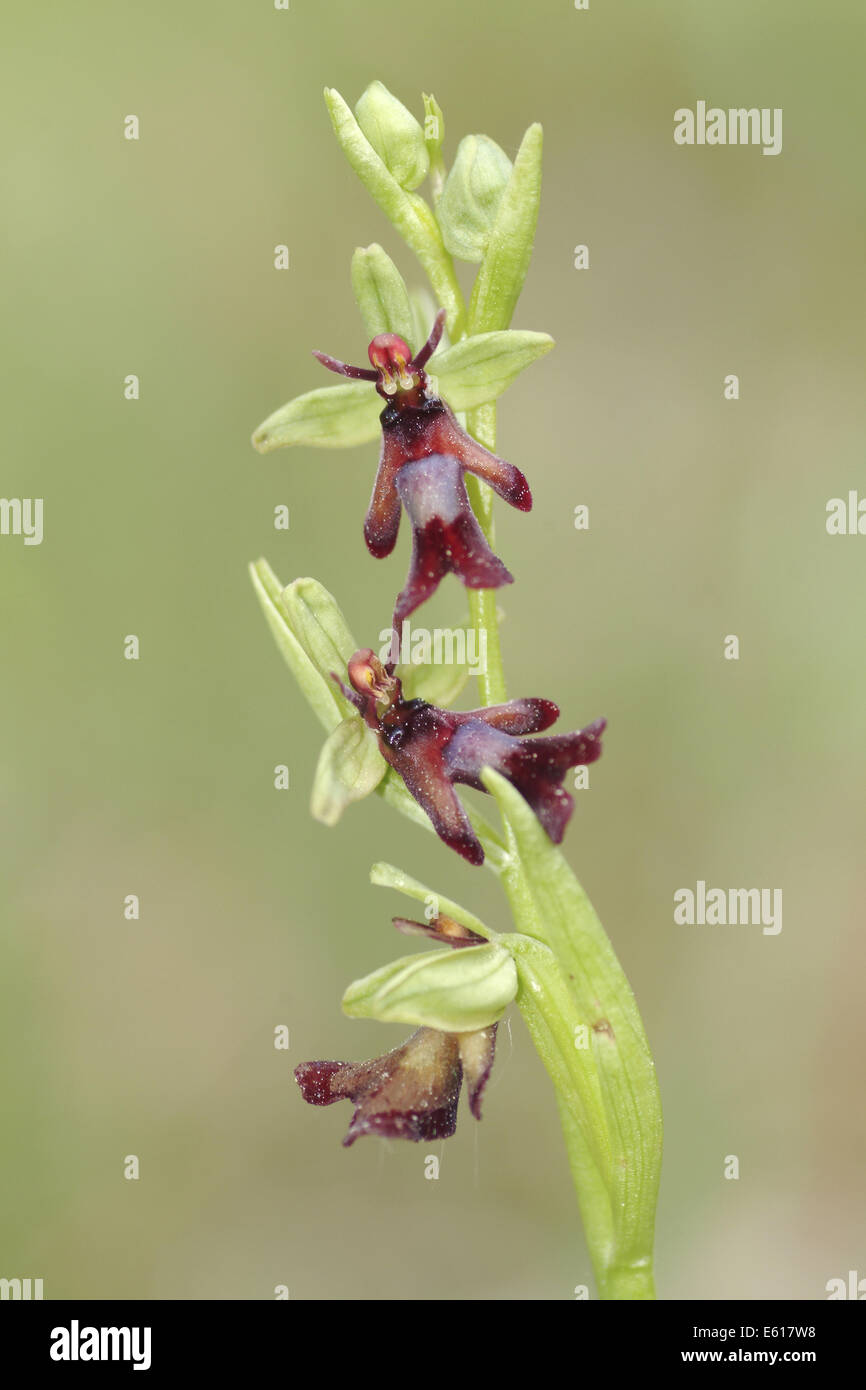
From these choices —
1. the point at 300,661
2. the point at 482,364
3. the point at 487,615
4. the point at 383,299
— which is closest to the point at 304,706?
the point at 300,661

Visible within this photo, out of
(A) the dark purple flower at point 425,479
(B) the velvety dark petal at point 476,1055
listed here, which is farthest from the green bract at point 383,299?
(B) the velvety dark petal at point 476,1055

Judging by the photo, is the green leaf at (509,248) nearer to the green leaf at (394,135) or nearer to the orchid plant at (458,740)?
the orchid plant at (458,740)

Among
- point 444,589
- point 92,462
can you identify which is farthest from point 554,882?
point 92,462

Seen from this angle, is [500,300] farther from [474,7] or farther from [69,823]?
[474,7]

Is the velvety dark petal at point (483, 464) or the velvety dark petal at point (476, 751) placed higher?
the velvety dark petal at point (483, 464)

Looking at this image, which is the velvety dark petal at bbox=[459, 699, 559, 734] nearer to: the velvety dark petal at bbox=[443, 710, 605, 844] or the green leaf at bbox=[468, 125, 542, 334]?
the velvety dark petal at bbox=[443, 710, 605, 844]

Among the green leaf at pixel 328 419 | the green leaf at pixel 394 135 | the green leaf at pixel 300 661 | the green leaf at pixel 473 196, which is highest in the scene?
the green leaf at pixel 394 135
